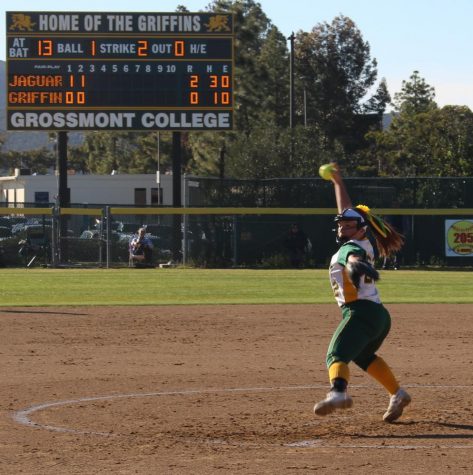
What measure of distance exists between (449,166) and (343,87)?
29.4 m

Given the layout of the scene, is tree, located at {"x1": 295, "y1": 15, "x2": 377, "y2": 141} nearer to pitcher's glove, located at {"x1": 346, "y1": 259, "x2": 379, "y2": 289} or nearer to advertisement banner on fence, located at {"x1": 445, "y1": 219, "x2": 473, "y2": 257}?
advertisement banner on fence, located at {"x1": 445, "y1": 219, "x2": 473, "y2": 257}

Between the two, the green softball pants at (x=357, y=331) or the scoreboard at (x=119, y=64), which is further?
the scoreboard at (x=119, y=64)

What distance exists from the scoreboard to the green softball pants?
89.6ft

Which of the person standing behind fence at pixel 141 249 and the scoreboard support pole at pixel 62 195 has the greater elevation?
the scoreboard support pole at pixel 62 195

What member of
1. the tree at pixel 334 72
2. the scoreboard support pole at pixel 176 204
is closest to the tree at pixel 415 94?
the tree at pixel 334 72

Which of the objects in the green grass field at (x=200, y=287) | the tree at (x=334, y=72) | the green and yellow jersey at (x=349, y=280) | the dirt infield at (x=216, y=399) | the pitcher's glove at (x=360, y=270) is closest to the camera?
the dirt infield at (x=216, y=399)

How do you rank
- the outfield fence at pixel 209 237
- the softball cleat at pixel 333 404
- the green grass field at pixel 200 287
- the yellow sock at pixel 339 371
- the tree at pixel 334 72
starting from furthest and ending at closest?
the tree at pixel 334 72
the outfield fence at pixel 209 237
the green grass field at pixel 200 287
the yellow sock at pixel 339 371
the softball cleat at pixel 333 404

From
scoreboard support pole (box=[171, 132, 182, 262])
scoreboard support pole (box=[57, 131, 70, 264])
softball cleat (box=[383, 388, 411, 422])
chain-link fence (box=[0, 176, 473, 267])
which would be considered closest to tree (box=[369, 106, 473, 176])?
scoreboard support pole (box=[171, 132, 182, 262])

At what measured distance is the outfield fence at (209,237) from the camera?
35.6 meters

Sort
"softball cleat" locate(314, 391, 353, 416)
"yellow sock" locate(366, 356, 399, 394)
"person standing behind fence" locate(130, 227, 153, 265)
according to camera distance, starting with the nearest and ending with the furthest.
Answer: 1. "softball cleat" locate(314, 391, 353, 416)
2. "yellow sock" locate(366, 356, 399, 394)
3. "person standing behind fence" locate(130, 227, 153, 265)

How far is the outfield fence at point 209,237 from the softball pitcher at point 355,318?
1022 inches

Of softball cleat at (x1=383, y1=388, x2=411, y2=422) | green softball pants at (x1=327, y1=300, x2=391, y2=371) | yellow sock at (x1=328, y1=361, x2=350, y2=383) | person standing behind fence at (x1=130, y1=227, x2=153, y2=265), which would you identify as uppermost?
green softball pants at (x1=327, y1=300, x2=391, y2=371)

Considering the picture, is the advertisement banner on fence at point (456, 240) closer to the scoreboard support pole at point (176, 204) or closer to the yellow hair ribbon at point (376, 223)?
the scoreboard support pole at point (176, 204)

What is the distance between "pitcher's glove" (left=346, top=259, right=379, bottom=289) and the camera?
28.5 feet
